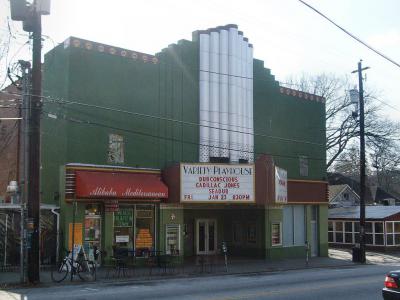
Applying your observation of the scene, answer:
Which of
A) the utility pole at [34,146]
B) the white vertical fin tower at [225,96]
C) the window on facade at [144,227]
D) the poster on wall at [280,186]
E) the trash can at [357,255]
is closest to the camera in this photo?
the utility pole at [34,146]

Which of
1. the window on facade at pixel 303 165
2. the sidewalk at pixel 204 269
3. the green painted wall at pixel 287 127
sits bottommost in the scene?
the sidewalk at pixel 204 269

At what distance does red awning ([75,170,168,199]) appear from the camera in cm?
2359

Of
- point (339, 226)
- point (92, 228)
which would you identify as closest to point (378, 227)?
point (339, 226)

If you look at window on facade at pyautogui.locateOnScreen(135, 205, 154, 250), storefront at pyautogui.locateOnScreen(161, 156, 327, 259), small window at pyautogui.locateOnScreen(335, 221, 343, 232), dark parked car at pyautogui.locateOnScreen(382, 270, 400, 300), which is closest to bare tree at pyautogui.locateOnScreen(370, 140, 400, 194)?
small window at pyautogui.locateOnScreen(335, 221, 343, 232)

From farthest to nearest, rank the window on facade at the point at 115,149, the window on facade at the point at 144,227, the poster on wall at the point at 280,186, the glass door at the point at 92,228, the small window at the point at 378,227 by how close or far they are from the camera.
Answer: the small window at the point at 378,227, the poster on wall at the point at 280,186, the window on facade at the point at 144,227, the window on facade at the point at 115,149, the glass door at the point at 92,228

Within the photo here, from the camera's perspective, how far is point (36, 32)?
19078 millimetres

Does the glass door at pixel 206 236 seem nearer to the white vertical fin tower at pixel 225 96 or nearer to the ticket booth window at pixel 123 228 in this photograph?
the white vertical fin tower at pixel 225 96

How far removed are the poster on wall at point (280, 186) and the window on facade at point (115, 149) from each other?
7.99 meters

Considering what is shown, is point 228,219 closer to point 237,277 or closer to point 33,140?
point 237,277

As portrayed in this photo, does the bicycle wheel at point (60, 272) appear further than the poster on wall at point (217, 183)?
No

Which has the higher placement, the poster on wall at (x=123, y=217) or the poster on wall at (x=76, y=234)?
the poster on wall at (x=123, y=217)

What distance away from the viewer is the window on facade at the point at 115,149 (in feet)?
82.9

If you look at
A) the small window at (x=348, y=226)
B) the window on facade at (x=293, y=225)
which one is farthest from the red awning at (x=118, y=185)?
the small window at (x=348, y=226)

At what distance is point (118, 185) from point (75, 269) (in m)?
5.21
